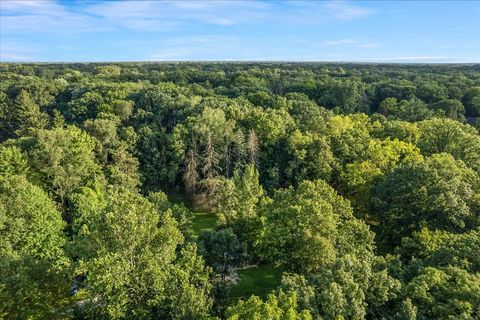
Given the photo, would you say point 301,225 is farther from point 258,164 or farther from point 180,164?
point 180,164

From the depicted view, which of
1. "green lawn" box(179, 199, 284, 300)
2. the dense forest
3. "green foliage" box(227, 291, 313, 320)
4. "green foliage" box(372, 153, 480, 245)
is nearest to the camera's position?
"green foliage" box(227, 291, 313, 320)

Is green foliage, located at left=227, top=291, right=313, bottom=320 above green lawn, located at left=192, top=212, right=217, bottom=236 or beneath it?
above

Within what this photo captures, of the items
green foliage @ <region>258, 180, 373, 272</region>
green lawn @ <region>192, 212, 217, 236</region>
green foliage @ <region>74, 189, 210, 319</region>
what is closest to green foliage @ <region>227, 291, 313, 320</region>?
green foliage @ <region>74, 189, 210, 319</region>

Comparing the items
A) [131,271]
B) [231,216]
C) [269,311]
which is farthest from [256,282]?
[269,311]

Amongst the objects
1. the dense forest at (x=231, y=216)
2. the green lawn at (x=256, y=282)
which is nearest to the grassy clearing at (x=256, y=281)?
the green lawn at (x=256, y=282)

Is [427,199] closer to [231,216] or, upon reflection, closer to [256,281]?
[256,281]

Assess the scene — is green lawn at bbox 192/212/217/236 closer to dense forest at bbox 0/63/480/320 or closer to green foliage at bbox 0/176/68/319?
dense forest at bbox 0/63/480/320
